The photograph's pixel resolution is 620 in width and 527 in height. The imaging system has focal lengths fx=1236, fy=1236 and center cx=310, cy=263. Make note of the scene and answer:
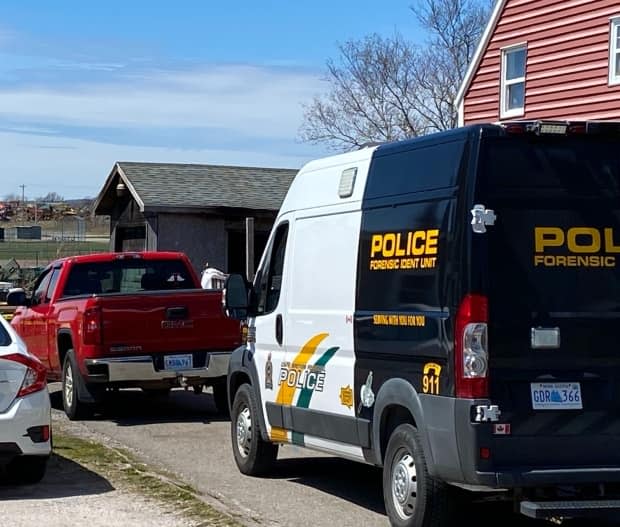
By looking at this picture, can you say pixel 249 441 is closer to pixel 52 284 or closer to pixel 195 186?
pixel 52 284

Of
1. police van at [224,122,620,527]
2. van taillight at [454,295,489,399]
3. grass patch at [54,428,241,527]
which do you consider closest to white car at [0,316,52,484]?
grass patch at [54,428,241,527]

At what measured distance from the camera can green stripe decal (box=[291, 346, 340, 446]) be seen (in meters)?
8.74

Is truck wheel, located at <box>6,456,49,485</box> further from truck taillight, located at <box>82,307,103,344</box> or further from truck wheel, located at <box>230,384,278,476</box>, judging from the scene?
truck taillight, located at <box>82,307,103,344</box>

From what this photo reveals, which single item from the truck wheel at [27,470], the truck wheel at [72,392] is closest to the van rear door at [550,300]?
the truck wheel at [27,470]

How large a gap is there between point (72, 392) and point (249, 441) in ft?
14.3

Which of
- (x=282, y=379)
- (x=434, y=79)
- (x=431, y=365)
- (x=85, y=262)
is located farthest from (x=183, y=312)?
(x=434, y=79)

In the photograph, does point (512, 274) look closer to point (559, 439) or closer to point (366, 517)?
point (559, 439)

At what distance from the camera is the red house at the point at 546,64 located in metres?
20.5

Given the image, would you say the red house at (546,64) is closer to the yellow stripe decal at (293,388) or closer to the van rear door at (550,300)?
the yellow stripe decal at (293,388)

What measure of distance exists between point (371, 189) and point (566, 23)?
46.9 feet

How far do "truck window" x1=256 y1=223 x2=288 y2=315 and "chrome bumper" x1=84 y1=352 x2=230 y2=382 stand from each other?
3.78m

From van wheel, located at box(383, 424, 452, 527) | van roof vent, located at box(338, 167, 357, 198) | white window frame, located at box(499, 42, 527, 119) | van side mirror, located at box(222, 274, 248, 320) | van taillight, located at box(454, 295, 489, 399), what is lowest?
van wheel, located at box(383, 424, 452, 527)

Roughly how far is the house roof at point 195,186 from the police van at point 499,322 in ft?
63.5

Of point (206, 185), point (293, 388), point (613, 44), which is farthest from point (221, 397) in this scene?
point (206, 185)
